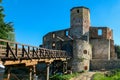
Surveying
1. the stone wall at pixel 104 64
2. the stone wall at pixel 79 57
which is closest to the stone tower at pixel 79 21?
the stone wall at pixel 79 57

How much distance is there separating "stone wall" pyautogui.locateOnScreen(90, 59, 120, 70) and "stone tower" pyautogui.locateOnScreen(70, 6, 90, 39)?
6231 millimetres

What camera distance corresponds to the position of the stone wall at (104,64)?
3653 centimetres

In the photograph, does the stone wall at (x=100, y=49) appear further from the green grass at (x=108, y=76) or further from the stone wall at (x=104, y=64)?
the green grass at (x=108, y=76)

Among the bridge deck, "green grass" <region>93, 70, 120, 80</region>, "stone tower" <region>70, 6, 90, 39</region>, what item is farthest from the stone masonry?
the bridge deck

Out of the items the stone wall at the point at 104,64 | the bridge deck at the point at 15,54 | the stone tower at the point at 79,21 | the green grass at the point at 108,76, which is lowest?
the green grass at the point at 108,76

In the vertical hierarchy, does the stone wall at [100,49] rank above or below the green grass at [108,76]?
above

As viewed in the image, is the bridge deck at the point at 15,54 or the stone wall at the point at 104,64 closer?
the bridge deck at the point at 15,54

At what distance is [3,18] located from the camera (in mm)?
25906

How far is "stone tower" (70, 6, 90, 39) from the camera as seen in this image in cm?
4147

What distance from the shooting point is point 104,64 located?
37.2 m

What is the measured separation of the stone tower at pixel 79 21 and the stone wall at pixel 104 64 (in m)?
6.23

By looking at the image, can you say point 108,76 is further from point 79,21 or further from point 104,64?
point 79,21

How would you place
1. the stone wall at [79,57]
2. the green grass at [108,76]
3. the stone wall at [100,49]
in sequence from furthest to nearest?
1. the stone wall at [100,49]
2. the stone wall at [79,57]
3. the green grass at [108,76]

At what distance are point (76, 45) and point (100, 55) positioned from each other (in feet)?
25.4
